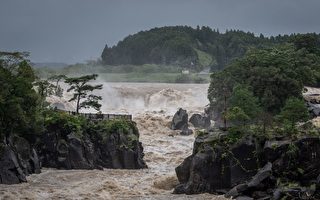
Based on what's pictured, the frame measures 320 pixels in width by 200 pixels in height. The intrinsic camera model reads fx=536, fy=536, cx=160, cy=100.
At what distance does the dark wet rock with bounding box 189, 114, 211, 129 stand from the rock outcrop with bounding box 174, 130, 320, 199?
4037 centimetres

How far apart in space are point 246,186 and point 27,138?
840 inches

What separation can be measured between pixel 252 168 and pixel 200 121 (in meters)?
44.8

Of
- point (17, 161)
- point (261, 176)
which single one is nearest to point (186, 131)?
point (17, 161)

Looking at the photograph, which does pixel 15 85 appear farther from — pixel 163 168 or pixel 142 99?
pixel 142 99

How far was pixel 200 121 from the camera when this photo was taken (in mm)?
83500

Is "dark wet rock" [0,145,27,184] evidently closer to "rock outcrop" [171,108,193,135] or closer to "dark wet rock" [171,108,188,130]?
"rock outcrop" [171,108,193,135]

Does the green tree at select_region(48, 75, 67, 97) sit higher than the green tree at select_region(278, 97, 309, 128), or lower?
higher

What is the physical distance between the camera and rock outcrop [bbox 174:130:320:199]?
35.1 metres

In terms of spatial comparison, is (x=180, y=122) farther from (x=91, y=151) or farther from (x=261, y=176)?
(x=261, y=176)

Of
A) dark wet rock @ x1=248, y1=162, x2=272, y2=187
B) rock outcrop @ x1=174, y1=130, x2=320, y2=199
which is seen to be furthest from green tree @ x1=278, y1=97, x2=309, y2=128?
dark wet rock @ x1=248, y1=162, x2=272, y2=187

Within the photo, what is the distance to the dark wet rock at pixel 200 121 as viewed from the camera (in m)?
83.2

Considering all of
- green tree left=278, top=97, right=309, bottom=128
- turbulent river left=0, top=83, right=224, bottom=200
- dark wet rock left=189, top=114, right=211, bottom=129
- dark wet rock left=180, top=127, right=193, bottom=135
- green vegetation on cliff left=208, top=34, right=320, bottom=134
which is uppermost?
green vegetation on cliff left=208, top=34, right=320, bottom=134

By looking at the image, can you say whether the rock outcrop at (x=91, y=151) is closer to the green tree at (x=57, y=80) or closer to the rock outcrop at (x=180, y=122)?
the green tree at (x=57, y=80)

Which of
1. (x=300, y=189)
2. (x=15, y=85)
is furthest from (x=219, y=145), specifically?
(x=15, y=85)
